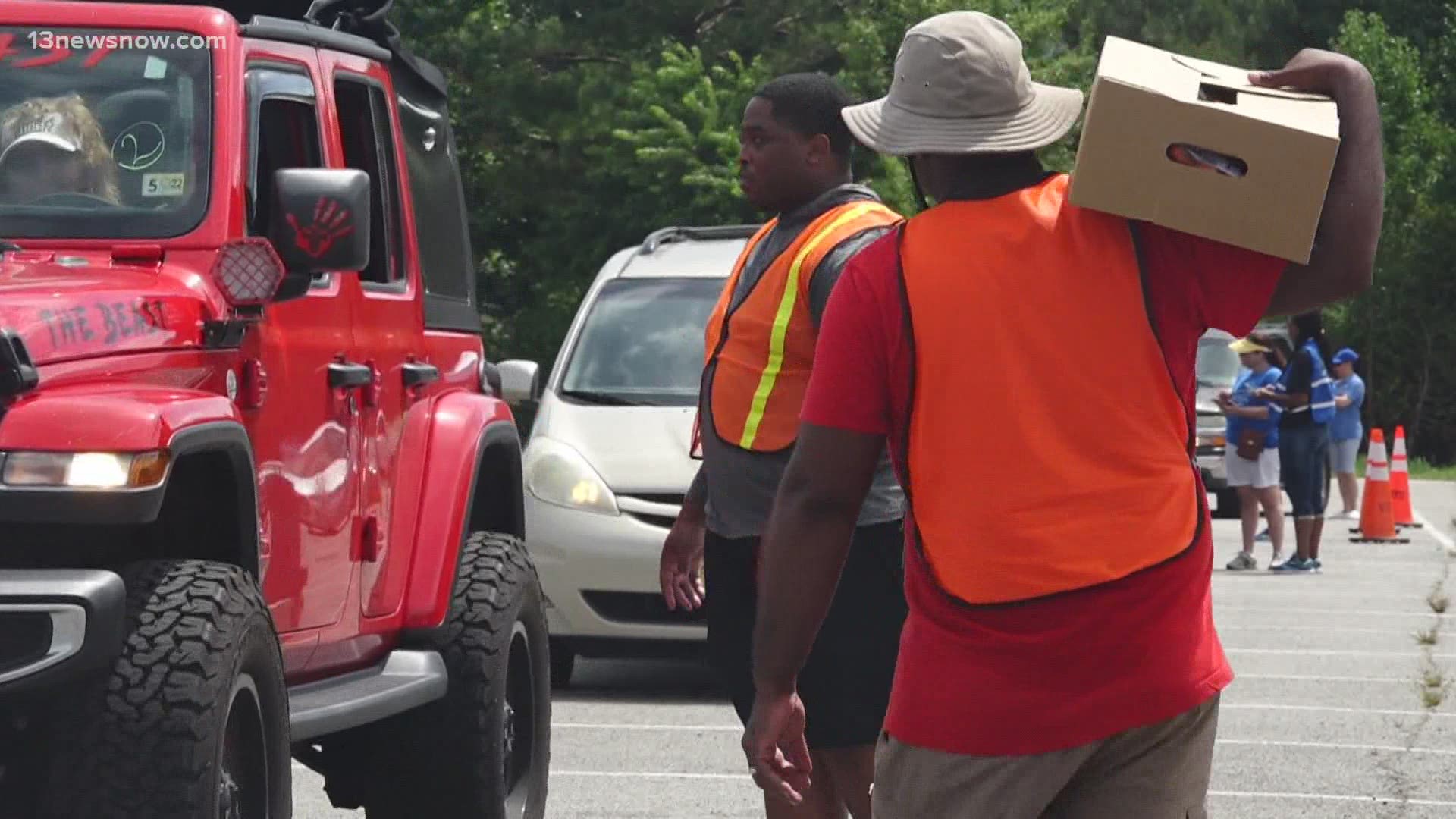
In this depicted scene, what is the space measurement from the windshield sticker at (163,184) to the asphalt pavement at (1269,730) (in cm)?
295

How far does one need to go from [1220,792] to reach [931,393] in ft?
17.4

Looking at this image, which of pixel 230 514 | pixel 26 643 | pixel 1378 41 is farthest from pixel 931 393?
pixel 1378 41

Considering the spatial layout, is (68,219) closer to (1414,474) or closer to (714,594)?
(714,594)

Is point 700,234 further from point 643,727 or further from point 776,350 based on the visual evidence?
point 776,350

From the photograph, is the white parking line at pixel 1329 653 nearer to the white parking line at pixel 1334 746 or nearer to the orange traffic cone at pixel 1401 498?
the white parking line at pixel 1334 746

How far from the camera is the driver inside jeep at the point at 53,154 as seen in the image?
567 centimetres

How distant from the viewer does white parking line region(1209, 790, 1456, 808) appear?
8.34m

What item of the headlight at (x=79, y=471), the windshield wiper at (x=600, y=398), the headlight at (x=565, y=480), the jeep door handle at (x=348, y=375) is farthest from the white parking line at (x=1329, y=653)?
the headlight at (x=79, y=471)

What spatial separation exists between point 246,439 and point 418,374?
59.9 inches

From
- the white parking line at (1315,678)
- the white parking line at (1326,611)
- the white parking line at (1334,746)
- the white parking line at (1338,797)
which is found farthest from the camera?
the white parking line at (1326,611)

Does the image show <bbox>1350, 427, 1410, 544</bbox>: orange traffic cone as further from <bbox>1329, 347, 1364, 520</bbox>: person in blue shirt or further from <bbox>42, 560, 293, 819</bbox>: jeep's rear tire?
<bbox>42, 560, 293, 819</bbox>: jeep's rear tire

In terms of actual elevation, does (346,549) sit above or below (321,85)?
below

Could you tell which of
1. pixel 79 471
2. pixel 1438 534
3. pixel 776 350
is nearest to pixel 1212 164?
pixel 776 350

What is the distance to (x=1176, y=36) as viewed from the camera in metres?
48.9
